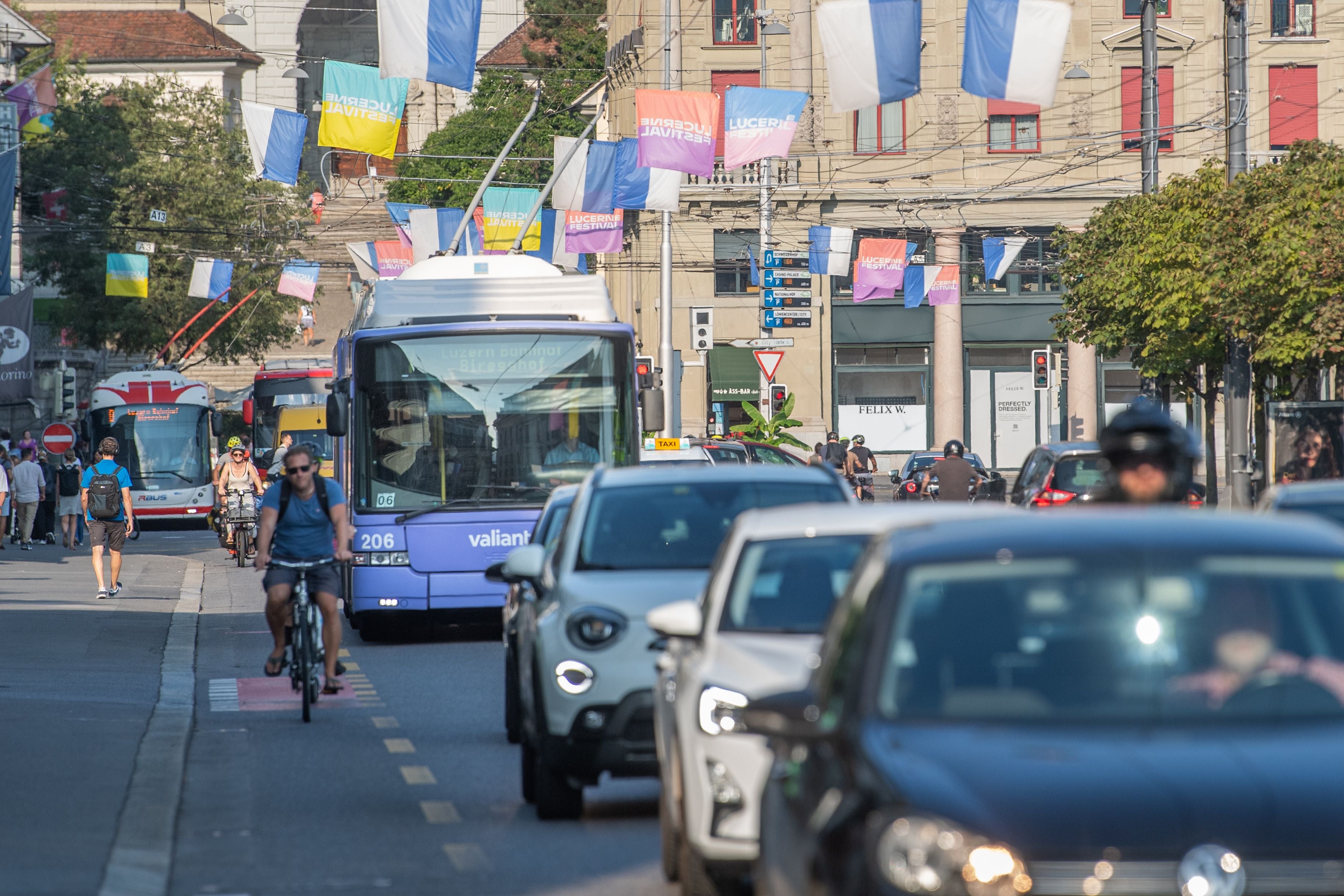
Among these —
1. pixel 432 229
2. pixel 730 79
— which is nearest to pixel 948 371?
pixel 730 79

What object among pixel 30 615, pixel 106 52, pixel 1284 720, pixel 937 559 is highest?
pixel 106 52

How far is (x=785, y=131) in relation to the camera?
28.9 metres

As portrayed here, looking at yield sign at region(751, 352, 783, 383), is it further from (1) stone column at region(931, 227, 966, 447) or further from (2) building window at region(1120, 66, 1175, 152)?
(2) building window at region(1120, 66, 1175, 152)

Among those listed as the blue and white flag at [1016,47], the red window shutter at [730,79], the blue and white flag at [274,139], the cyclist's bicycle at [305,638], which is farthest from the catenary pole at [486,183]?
the red window shutter at [730,79]

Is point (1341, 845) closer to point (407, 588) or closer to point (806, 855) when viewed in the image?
point (806, 855)

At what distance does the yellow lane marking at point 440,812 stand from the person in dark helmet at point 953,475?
13.0 meters

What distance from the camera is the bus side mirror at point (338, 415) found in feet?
57.2

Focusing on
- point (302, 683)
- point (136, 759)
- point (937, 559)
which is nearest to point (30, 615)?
point (302, 683)

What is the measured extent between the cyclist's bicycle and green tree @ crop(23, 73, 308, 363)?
47.8m

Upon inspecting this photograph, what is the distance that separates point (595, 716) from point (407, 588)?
9.04 m

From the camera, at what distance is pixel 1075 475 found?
21.5m

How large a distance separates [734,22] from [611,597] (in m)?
47.2

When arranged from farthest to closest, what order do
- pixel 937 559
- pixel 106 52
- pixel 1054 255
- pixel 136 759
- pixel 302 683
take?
1. pixel 106 52
2. pixel 1054 255
3. pixel 302 683
4. pixel 136 759
5. pixel 937 559

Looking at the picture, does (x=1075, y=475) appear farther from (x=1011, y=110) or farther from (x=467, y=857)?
(x=1011, y=110)
